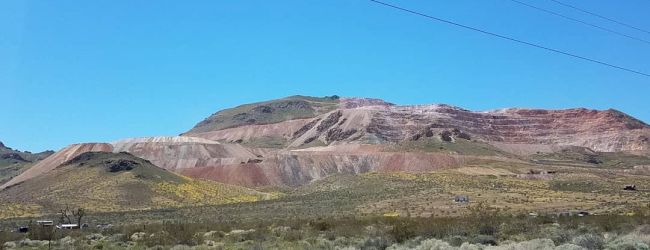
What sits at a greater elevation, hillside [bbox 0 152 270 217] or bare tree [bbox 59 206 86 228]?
hillside [bbox 0 152 270 217]

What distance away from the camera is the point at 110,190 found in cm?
10356

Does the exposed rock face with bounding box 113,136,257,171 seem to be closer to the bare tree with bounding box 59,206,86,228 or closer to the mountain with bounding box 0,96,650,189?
the mountain with bounding box 0,96,650,189

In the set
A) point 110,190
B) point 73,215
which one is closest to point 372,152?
point 110,190

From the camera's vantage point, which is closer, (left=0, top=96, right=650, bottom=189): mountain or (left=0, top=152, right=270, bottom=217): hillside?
(left=0, top=152, right=270, bottom=217): hillside

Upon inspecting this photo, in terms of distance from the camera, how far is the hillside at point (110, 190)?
95188 millimetres

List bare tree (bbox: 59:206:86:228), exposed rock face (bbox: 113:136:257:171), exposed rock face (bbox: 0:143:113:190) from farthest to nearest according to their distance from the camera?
exposed rock face (bbox: 113:136:257:171), exposed rock face (bbox: 0:143:113:190), bare tree (bbox: 59:206:86:228)

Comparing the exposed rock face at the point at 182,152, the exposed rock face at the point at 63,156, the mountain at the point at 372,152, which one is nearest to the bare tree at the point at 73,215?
the mountain at the point at 372,152

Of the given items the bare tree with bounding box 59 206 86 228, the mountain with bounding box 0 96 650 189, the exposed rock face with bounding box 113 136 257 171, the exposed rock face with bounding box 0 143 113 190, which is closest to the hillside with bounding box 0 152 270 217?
the bare tree with bounding box 59 206 86 228

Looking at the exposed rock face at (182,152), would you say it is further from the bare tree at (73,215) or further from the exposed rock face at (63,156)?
the bare tree at (73,215)

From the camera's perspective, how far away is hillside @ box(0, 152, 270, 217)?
95.2 m

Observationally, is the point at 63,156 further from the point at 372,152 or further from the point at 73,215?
the point at 73,215

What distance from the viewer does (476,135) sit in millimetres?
191125

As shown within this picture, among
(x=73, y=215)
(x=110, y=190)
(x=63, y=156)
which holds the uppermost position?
(x=63, y=156)

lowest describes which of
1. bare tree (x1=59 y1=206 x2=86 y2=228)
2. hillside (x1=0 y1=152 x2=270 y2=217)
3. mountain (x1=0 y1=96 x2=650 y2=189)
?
bare tree (x1=59 y1=206 x2=86 y2=228)
